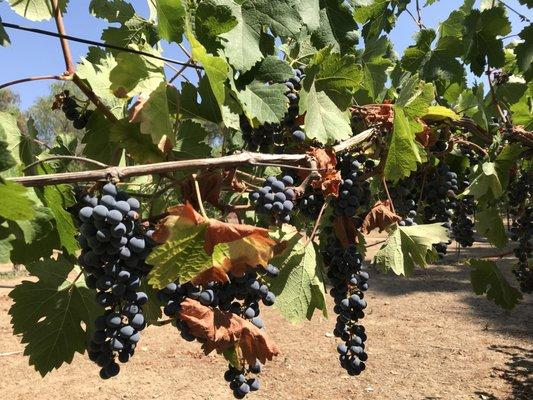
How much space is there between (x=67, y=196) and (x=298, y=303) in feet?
2.91

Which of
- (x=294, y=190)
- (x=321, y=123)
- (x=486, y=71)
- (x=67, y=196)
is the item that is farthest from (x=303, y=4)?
(x=486, y=71)

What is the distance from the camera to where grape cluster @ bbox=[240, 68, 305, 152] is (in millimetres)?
1792

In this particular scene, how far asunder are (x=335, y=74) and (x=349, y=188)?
0.42m

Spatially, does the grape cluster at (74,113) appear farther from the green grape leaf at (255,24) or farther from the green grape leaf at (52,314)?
the green grape leaf at (255,24)

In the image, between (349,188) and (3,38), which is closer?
(3,38)

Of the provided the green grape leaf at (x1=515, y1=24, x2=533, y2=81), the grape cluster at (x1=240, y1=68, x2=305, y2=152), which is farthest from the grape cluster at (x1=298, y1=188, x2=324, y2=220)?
the green grape leaf at (x1=515, y1=24, x2=533, y2=81)

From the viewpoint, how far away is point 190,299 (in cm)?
118

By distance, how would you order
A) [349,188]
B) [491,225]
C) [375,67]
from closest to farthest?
[349,188] < [375,67] < [491,225]

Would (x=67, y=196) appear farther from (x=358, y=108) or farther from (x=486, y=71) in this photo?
(x=486, y=71)

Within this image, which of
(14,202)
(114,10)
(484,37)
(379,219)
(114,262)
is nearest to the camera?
(14,202)

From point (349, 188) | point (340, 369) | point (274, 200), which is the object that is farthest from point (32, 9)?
point (340, 369)

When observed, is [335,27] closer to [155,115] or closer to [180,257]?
[155,115]

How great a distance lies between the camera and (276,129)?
1.89 m

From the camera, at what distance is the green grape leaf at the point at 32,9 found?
1.85 meters
